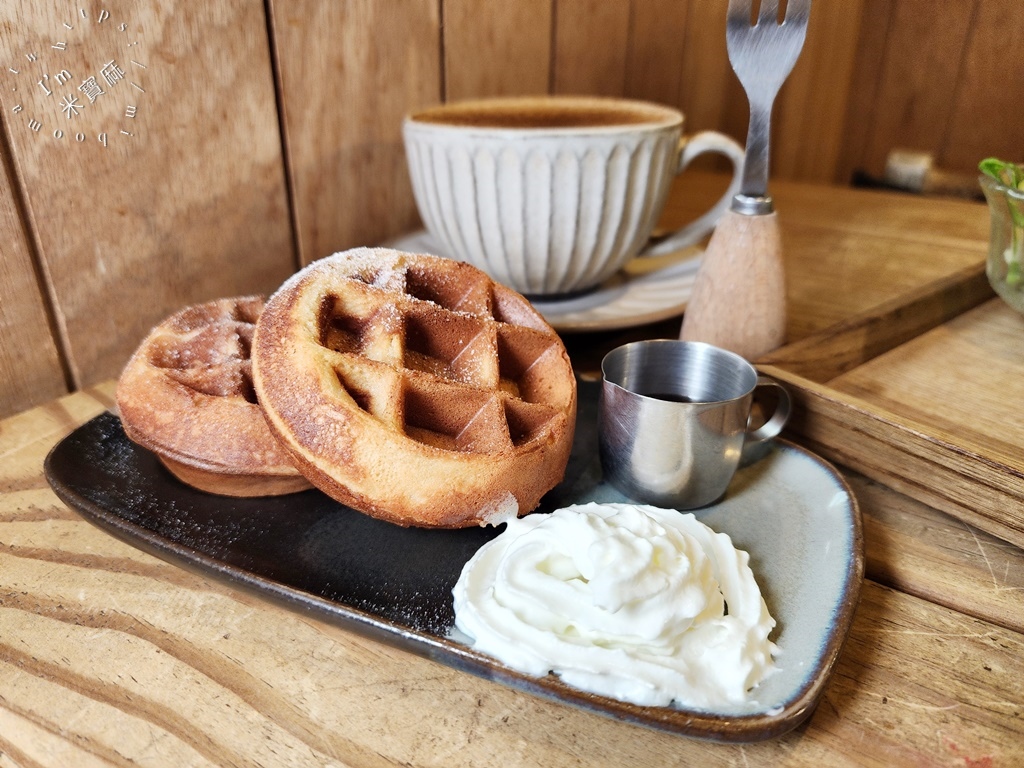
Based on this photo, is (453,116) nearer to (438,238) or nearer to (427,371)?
(438,238)

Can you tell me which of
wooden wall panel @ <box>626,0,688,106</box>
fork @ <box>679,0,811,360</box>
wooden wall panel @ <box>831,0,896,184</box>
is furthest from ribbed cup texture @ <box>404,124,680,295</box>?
wooden wall panel @ <box>831,0,896,184</box>

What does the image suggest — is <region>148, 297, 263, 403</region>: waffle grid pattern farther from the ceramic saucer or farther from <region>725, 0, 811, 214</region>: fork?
<region>725, 0, 811, 214</region>: fork

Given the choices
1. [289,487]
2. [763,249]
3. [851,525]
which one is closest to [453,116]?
[763,249]

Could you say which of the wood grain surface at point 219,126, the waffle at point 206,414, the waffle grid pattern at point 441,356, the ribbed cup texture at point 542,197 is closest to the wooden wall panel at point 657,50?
the wood grain surface at point 219,126

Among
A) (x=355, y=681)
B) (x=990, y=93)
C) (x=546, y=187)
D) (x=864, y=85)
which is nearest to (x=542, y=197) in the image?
(x=546, y=187)

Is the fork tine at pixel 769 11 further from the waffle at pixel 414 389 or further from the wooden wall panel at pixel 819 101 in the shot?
the wooden wall panel at pixel 819 101

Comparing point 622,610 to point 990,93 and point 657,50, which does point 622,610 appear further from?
point 990,93
